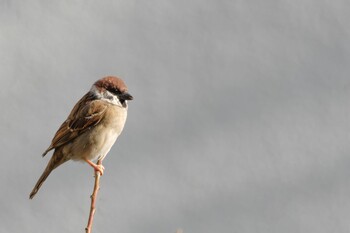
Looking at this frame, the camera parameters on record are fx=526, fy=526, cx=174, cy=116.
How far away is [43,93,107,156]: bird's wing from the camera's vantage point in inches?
75.7

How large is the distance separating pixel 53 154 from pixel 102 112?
0.26 m

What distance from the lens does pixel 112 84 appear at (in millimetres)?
1790

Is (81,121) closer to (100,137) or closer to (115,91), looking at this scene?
(100,137)

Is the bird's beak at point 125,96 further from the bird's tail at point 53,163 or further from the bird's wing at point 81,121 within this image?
the bird's tail at point 53,163

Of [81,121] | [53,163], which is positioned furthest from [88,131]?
[53,163]

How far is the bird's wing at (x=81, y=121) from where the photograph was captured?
1924 mm

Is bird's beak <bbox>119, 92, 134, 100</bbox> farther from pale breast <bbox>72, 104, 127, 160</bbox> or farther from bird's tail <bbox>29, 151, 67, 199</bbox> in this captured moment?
bird's tail <bbox>29, 151, 67, 199</bbox>

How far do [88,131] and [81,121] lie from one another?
0.05 metres

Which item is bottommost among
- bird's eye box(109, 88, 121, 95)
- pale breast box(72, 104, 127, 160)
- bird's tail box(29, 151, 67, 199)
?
bird's tail box(29, 151, 67, 199)

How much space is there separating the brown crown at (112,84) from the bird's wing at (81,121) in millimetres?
105

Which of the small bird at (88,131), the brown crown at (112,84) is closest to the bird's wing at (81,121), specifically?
the small bird at (88,131)

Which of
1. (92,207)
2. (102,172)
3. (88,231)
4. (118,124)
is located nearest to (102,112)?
(118,124)

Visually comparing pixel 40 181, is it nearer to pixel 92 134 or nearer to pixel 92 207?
pixel 92 134

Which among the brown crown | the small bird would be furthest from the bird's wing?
the brown crown
